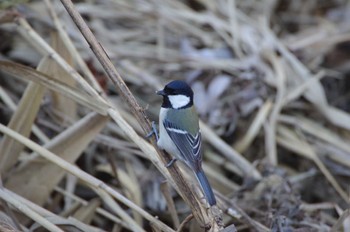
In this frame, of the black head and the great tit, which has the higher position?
the black head

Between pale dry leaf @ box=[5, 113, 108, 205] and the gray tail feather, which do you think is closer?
the gray tail feather

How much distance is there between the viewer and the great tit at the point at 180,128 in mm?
2084

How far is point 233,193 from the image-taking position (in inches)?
104

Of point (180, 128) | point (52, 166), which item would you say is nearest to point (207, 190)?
point (180, 128)

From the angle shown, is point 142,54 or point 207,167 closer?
point 207,167

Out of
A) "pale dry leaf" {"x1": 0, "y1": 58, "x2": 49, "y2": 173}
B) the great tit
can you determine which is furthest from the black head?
"pale dry leaf" {"x1": 0, "y1": 58, "x2": 49, "y2": 173}

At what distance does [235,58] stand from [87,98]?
4.54 feet

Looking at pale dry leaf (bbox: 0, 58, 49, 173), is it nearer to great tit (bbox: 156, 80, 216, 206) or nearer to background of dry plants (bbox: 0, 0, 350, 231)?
background of dry plants (bbox: 0, 0, 350, 231)

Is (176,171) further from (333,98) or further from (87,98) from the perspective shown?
(333,98)

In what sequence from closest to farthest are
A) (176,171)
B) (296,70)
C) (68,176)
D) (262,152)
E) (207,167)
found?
1. (176,171)
2. (68,176)
3. (207,167)
4. (262,152)
5. (296,70)

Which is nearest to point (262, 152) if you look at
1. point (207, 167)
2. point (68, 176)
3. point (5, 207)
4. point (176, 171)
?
point (207, 167)

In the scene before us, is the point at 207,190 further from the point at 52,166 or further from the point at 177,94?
Answer: the point at 52,166

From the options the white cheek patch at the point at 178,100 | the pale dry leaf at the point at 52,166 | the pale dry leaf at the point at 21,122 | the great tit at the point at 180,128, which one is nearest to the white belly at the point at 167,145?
the great tit at the point at 180,128

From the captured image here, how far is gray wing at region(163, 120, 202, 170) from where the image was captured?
209cm
